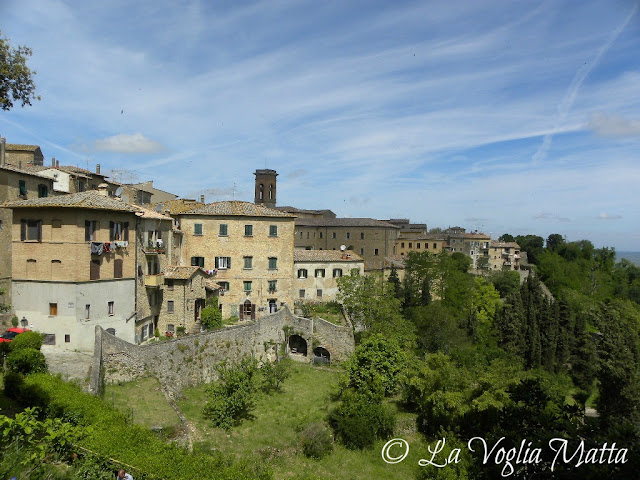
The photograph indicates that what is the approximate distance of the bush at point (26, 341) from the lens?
18.2m

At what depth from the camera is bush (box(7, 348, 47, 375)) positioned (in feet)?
56.7

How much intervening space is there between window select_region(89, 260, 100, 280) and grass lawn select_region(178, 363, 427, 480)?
28.0ft

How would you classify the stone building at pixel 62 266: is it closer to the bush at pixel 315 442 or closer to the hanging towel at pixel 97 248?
the hanging towel at pixel 97 248

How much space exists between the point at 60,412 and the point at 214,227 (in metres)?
25.6

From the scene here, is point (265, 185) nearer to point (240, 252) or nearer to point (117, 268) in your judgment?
point (240, 252)

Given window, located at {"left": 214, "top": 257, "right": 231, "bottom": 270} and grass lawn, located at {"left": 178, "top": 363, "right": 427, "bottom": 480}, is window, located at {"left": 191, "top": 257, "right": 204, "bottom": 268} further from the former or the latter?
grass lawn, located at {"left": 178, "top": 363, "right": 427, "bottom": 480}

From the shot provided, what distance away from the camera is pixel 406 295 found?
194 ft

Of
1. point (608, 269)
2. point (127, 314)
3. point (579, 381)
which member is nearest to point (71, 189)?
point (127, 314)

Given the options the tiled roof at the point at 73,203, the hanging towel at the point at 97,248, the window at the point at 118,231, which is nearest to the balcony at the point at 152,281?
the window at the point at 118,231

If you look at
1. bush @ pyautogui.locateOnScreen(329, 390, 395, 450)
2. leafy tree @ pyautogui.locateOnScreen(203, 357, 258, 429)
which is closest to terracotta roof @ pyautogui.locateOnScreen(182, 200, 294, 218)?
leafy tree @ pyautogui.locateOnScreen(203, 357, 258, 429)

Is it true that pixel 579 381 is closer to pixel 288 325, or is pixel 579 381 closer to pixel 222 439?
pixel 288 325

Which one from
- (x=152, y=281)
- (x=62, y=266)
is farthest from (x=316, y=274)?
(x=62, y=266)

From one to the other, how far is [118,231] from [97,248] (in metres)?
2.12

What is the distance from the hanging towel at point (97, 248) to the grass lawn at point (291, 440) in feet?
31.3
